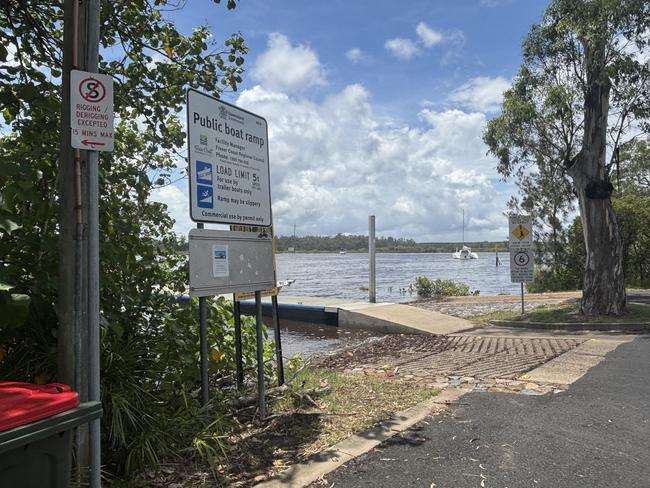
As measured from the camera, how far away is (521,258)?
1434 cm

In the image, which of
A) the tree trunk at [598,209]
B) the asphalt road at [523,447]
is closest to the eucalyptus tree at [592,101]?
the tree trunk at [598,209]

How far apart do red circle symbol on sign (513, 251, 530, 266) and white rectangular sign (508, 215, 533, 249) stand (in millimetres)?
184

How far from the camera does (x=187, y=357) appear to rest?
461 cm

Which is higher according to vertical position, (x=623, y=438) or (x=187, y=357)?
(x=187, y=357)

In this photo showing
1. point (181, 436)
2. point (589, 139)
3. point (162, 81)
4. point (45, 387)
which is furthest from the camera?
point (589, 139)

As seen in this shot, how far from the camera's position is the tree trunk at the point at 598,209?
12.6 metres

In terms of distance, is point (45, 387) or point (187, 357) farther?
point (187, 357)

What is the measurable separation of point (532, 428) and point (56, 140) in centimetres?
463

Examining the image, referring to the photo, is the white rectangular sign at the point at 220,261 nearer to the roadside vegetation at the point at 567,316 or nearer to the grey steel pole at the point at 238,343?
the grey steel pole at the point at 238,343

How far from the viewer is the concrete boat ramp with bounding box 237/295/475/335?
12288 mm

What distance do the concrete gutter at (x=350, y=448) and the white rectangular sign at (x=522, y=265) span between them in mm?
9627

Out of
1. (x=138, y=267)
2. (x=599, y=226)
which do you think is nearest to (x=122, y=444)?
(x=138, y=267)

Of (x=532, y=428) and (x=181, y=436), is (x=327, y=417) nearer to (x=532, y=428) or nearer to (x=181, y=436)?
(x=181, y=436)

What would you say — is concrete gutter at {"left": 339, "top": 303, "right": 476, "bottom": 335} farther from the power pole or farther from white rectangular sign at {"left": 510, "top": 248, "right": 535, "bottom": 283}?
the power pole
